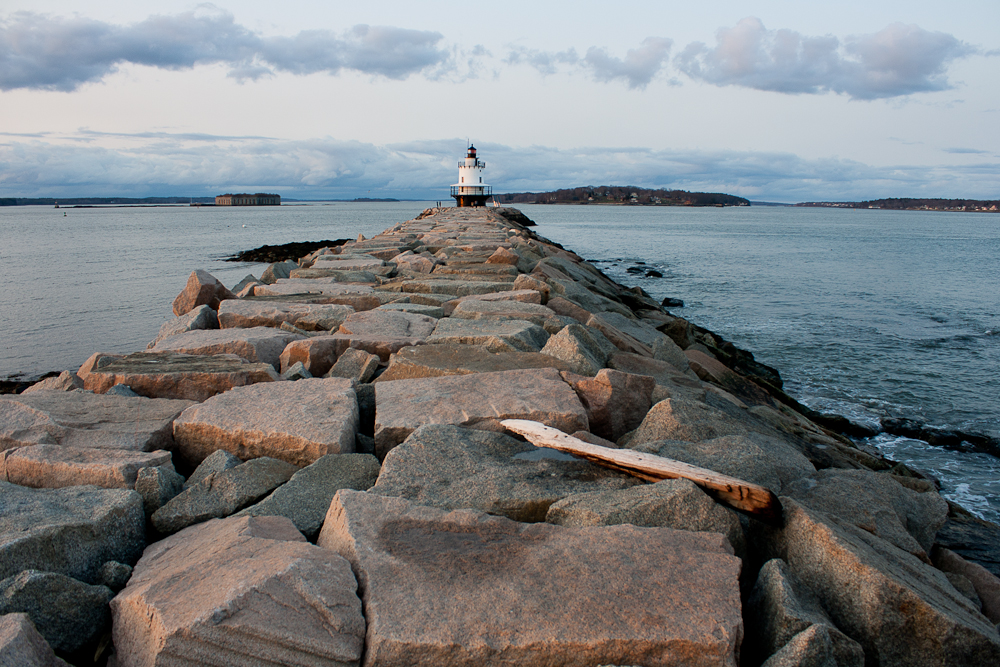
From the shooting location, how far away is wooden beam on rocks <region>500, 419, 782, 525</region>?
1.85 meters

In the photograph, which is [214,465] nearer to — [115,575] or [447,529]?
[115,575]

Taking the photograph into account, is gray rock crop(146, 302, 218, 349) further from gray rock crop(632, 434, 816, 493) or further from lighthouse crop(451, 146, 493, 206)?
lighthouse crop(451, 146, 493, 206)

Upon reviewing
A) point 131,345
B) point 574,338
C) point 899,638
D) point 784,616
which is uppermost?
point 574,338

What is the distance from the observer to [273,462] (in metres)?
2.19

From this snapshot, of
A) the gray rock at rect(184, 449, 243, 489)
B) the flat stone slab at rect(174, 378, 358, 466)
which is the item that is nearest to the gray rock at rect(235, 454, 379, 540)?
the flat stone slab at rect(174, 378, 358, 466)

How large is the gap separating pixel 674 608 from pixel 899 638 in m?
0.60

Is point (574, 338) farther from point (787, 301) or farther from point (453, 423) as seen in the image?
point (787, 301)

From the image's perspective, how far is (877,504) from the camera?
219cm

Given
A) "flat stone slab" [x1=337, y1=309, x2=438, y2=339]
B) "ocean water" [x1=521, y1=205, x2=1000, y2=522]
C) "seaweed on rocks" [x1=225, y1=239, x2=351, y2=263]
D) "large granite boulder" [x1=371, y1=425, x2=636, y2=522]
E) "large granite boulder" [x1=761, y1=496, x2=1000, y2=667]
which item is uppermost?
"flat stone slab" [x1=337, y1=309, x2=438, y2=339]

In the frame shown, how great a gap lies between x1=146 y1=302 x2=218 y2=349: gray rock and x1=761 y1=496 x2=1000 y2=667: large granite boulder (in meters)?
3.77

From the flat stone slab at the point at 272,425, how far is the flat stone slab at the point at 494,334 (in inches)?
40.4

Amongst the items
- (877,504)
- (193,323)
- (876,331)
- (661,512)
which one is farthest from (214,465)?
(876,331)

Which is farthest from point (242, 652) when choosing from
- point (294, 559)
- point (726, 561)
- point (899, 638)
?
point (899, 638)

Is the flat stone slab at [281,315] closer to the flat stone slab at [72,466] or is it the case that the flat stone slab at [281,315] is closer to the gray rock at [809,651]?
the flat stone slab at [72,466]
